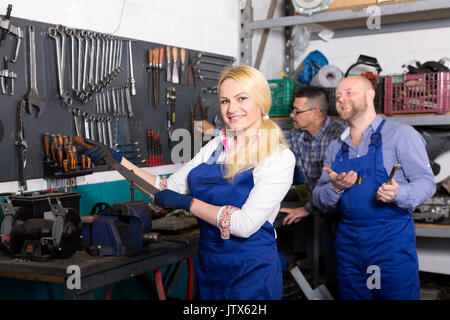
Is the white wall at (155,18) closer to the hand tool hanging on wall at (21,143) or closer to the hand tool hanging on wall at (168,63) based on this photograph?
the hand tool hanging on wall at (168,63)

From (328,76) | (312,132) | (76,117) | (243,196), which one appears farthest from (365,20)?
(243,196)

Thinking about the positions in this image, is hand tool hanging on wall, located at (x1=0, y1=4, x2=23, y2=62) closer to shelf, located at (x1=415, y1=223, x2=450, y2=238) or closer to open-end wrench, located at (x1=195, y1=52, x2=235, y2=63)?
open-end wrench, located at (x1=195, y1=52, x2=235, y2=63)

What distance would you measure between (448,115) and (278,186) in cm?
180

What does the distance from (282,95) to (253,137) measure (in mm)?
1785

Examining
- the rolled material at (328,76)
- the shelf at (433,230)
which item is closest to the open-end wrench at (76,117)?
the rolled material at (328,76)

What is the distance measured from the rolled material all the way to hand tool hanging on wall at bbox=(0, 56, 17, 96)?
2059mm

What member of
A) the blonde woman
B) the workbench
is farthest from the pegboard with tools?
the blonde woman

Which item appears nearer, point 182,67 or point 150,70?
point 150,70

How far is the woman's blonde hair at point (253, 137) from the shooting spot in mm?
1929

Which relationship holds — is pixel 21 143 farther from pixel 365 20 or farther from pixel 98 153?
pixel 365 20

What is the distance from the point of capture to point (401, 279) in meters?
2.51

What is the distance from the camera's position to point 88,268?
67.7 inches
